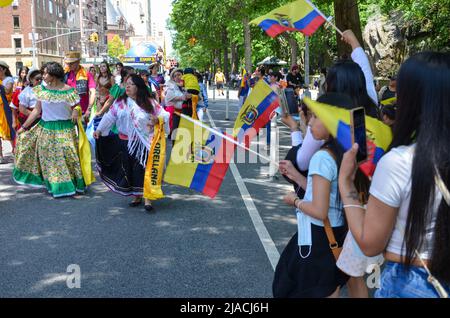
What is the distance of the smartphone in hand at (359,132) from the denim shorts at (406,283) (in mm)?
426

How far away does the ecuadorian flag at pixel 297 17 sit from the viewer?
18.2 ft

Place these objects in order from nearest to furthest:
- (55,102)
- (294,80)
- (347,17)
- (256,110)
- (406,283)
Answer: (406,283) < (256,110) < (55,102) < (347,17) < (294,80)

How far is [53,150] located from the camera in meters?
7.95

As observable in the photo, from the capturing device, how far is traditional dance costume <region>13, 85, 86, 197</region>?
7.73 meters

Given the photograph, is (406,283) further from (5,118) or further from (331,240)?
(5,118)

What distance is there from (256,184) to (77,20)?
366 ft

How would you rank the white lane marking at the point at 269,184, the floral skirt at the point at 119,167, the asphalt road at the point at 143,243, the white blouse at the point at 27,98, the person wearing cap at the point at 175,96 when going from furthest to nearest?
1. the person wearing cap at the point at 175,96
2. the white blouse at the point at 27,98
3. the white lane marking at the point at 269,184
4. the floral skirt at the point at 119,167
5. the asphalt road at the point at 143,243

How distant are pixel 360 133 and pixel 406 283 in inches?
23.2

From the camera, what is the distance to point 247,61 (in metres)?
40.3

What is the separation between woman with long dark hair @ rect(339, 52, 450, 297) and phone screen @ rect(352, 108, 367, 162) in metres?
0.16

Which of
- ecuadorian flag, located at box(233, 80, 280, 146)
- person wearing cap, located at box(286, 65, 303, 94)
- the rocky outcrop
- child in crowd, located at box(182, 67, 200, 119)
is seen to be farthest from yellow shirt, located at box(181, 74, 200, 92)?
the rocky outcrop

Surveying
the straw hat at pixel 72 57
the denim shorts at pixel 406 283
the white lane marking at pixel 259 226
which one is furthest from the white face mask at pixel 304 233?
the straw hat at pixel 72 57

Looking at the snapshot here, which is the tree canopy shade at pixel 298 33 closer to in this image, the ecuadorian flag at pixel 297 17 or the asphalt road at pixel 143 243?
the ecuadorian flag at pixel 297 17

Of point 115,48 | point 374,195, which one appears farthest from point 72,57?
point 115,48
